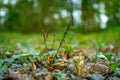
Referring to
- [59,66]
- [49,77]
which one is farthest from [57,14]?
[49,77]

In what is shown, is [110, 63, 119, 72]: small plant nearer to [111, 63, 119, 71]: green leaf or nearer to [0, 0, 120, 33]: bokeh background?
[111, 63, 119, 71]: green leaf

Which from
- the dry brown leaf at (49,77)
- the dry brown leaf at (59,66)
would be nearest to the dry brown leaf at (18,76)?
the dry brown leaf at (49,77)

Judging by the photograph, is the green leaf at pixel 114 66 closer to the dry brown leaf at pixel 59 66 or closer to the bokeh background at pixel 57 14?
the dry brown leaf at pixel 59 66

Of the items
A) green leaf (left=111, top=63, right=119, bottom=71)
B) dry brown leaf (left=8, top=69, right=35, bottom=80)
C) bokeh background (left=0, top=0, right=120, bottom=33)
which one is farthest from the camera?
bokeh background (left=0, top=0, right=120, bottom=33)

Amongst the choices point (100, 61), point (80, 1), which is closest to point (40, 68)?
point (100, 61)

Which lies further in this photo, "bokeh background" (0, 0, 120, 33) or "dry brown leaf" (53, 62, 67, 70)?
"bokeh background" (0, 0, 120, 33)

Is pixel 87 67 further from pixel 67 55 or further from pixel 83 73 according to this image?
pixel 67 55

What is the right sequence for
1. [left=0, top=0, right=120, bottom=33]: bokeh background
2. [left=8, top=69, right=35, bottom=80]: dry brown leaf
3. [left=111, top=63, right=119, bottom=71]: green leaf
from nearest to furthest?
[left=8, top=69, right=35, bottom=80]: dry brown leaf → [left=111, top=63, right=119, bottom=71]: green leaf → [left=0, top=0, right=120, bottom=33]: bokeh background

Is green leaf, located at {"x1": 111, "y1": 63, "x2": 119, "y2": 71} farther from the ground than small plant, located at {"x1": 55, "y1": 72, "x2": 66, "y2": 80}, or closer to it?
farther from the ground

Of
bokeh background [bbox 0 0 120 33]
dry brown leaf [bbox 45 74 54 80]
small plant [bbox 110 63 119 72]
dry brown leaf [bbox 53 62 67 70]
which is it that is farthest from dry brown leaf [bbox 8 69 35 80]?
bokeh background [bbox 0 0 120 33]

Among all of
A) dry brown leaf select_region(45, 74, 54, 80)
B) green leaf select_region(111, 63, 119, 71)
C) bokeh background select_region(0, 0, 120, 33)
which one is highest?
bokeh background select_region(0, 0, 120, 33)

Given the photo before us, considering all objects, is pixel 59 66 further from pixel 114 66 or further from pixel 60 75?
pixel 114 66
